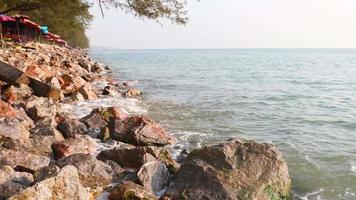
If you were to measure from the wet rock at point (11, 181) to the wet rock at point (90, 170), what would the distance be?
0.80 meters

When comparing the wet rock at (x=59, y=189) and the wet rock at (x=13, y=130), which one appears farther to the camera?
the wet rock at (x=13, y=130)

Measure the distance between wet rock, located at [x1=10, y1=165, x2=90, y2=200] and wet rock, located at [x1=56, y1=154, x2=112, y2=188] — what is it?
3.49ft

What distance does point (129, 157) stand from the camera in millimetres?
7785

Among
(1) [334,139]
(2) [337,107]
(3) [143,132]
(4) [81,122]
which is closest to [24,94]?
(4) [81,122]

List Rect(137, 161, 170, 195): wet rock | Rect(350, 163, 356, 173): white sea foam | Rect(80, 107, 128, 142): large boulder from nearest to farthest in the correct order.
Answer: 1. Rect(137, 161, 170, 195): wet rock
2. Rect(350, 163, 356, 173): white sea foam
3. Rect(80, 107, 128, 142): large boulder

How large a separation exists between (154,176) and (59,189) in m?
2.18

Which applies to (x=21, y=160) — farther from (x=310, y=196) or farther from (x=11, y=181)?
(x=310, y=196)

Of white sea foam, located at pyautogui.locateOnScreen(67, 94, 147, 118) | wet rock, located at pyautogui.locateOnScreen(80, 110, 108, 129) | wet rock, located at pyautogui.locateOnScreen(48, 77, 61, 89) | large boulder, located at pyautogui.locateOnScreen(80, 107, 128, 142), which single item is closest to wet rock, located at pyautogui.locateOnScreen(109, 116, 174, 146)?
large boulder, located at pyautogui.locateOnScreen(80, 107, 128, 142)

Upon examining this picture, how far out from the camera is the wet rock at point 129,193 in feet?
19.4

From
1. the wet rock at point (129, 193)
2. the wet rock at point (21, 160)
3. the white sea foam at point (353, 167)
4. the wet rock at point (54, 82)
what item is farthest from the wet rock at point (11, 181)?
the wet rock at point (54, 82)

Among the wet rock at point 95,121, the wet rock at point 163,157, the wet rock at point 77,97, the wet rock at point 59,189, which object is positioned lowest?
the wet rock at point 77,97

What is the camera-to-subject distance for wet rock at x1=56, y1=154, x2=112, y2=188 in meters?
6.51

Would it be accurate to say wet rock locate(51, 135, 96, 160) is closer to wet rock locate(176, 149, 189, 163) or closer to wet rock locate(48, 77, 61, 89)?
wet rock locate(176, 149, 189, 163)

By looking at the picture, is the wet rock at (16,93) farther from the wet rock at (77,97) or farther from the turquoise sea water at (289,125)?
the turquoise sea water at (289,125)
